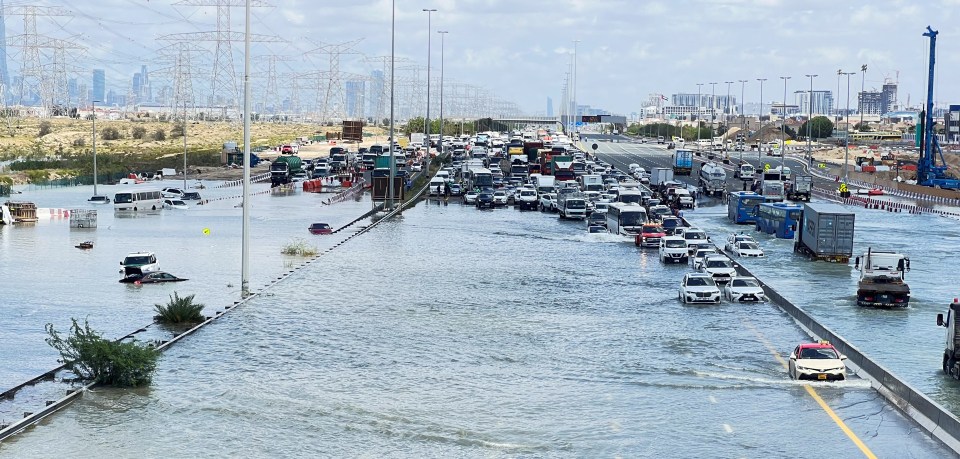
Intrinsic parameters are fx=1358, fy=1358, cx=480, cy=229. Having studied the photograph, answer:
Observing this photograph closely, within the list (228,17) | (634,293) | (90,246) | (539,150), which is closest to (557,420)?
(634,293)

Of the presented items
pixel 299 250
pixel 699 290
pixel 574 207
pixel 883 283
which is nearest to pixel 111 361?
pixel 699 290

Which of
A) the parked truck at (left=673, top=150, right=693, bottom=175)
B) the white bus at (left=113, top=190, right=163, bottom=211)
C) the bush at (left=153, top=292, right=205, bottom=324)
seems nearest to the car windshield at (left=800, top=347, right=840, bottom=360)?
the bush at (left=153, top=292, right=205, bottom=324)

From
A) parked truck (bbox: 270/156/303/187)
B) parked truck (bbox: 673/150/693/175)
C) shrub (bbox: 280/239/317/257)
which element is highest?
parked truck (bbox: 673/150/693/175)

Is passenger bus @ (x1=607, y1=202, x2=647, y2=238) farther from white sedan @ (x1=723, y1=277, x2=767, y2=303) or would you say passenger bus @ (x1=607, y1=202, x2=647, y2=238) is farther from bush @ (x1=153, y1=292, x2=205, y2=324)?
bush @ (x1=153, y1=292, x2=205, y2=324)

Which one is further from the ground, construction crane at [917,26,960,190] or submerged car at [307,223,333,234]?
construction crane at [917,26,960,190]

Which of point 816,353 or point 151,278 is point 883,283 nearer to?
point 816,353

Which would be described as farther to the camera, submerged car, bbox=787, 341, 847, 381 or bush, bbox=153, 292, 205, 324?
bush, bbox=153, 292, 205, 324

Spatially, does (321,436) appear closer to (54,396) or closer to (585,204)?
(54,396)

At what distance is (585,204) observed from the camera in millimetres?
92188

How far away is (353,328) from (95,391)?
38.7 feet

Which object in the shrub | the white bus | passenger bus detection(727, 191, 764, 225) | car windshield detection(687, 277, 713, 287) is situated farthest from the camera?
the white bus

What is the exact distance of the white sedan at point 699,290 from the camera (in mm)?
48000

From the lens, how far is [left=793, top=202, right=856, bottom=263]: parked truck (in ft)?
206

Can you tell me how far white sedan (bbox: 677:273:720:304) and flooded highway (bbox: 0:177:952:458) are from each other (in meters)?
0.58
